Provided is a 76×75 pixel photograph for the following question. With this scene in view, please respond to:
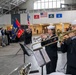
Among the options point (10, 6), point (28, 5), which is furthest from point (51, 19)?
point (10, 6)

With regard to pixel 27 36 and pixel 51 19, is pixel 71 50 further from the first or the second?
pixel 51 19

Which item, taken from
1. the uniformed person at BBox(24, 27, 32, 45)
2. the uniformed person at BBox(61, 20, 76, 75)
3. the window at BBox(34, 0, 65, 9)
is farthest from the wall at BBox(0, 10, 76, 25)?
the uniformed person at BBox(61, 20, 76, 75)

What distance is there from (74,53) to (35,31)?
3687 centimetres

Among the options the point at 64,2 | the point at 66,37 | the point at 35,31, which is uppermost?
the point at 64,2

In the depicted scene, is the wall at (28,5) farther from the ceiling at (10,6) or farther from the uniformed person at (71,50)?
the uniformed person at (71,50)

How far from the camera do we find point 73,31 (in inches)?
148

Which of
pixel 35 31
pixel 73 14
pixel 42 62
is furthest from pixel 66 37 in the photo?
pixel 35 31

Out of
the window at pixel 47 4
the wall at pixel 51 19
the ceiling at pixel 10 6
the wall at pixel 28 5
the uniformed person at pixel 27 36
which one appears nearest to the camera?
the uniformed person at pixel 27 36

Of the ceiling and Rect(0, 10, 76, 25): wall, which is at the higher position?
the ceiling

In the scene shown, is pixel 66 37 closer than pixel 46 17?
Yes

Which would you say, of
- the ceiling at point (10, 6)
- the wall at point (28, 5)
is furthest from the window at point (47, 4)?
the ceiling at point (10, 6)

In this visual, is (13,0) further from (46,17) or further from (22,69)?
(22,69)

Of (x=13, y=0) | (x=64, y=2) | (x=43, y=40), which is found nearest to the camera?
(x=43, y=40)

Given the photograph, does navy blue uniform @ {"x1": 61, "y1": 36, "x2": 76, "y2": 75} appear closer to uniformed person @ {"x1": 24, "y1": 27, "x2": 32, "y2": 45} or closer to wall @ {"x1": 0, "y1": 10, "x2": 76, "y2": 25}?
uniformed person @ {"x1": 24, "y1": 27, "x2": 32, "y2": 45}
